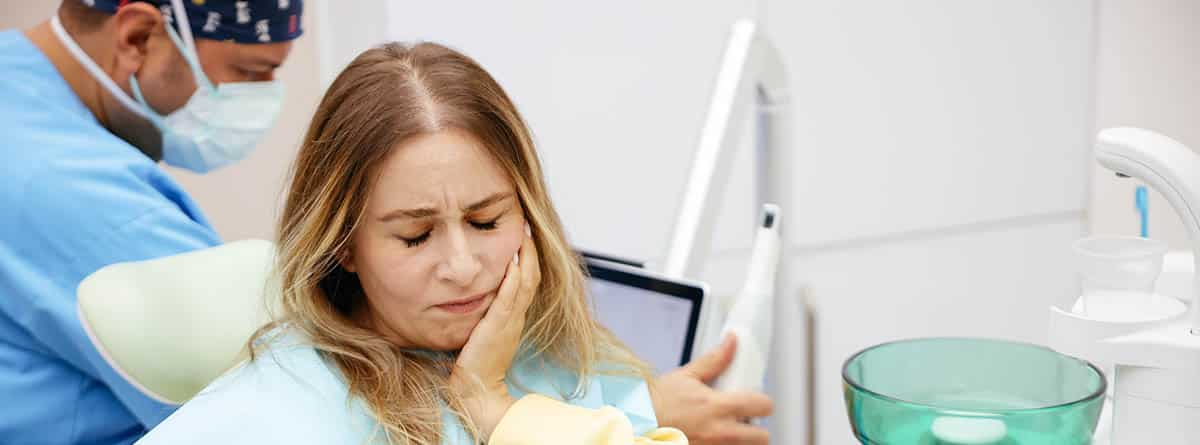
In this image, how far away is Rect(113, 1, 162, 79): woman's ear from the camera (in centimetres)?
141

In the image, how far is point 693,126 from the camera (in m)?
2.52

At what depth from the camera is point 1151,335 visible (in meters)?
0.79

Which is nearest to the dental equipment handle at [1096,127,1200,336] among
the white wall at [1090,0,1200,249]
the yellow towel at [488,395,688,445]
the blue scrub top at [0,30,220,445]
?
the yellow towel at [488,395,688,445]

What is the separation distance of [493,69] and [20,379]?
1195 millimetres

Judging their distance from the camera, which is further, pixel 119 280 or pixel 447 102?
pixel 119 280

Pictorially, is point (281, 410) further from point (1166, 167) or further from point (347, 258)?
point (1166, 167)

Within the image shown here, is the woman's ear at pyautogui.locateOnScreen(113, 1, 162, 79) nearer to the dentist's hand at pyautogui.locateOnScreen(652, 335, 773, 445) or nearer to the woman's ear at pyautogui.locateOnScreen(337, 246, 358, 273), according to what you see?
the woman's ear at pyautogui.locateOnScreen(337, 246, 358, 273)

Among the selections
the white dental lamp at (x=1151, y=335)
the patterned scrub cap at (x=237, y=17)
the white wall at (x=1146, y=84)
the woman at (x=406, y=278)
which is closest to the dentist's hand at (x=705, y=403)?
the woman at (x=406, y=278)

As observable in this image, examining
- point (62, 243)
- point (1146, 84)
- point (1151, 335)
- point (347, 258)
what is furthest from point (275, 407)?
point (1146, 84)

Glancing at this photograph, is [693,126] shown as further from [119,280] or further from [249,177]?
[119,280]

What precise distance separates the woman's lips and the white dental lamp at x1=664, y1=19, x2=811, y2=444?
1.33 feet

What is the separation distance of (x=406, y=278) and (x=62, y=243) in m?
0.58

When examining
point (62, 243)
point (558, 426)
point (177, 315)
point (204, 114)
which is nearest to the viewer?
point (558, 426)

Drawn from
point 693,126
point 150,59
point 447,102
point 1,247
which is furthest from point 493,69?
point 447,102
